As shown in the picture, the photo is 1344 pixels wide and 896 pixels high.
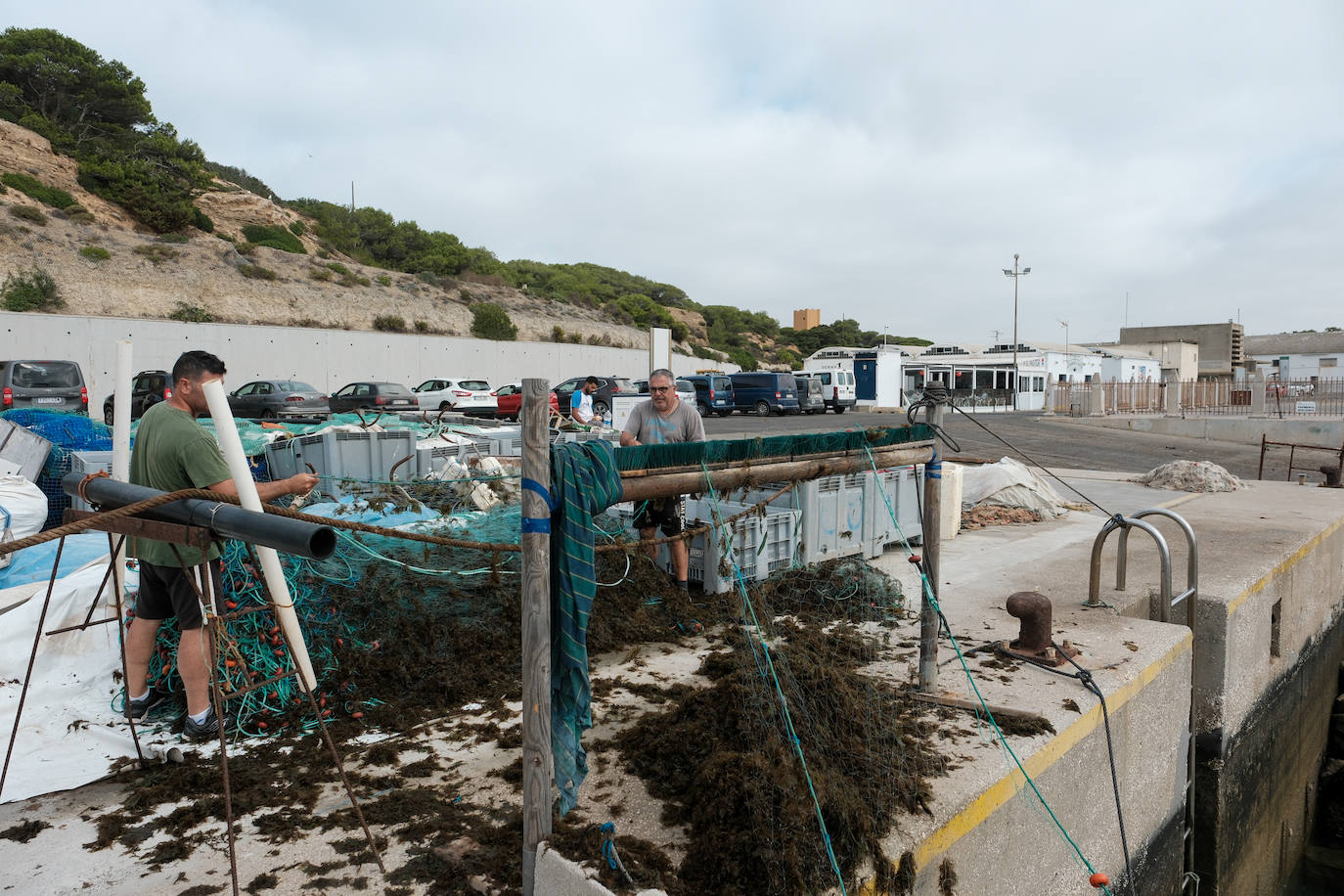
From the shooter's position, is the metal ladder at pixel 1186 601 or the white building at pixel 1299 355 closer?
the metal ladder at pixel 1186 601

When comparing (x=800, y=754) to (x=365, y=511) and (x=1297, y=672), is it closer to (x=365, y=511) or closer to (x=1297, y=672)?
(x=365, y=511)

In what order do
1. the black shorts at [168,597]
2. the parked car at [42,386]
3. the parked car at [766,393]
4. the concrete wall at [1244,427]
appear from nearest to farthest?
the black shorts at [168,597]
the parked car at [42,386]
the concrete wall at [1244,427]
the parked car at [766,393]

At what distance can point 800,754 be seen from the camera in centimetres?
269

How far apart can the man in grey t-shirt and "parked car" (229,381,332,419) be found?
18.2 m

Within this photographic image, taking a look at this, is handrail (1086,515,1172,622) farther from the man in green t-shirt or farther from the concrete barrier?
the concrete barrier

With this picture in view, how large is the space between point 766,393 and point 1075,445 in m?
11.6

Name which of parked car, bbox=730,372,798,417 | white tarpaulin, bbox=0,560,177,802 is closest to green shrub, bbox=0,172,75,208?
parked car, bbox=730,372,798,417

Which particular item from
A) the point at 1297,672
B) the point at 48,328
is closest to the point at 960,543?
the point at 1297,672

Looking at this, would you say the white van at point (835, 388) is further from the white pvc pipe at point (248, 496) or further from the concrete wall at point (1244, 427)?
the white pvc pipe at point (248, 496)

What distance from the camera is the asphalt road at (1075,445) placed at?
59.3ft

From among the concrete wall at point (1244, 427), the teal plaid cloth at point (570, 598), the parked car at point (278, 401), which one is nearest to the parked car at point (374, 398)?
the parked car at point (278, 401)

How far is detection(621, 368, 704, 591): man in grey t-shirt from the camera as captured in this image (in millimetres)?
5457

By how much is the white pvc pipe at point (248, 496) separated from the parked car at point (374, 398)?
1996 centimetres

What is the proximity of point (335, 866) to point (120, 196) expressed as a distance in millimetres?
46882
